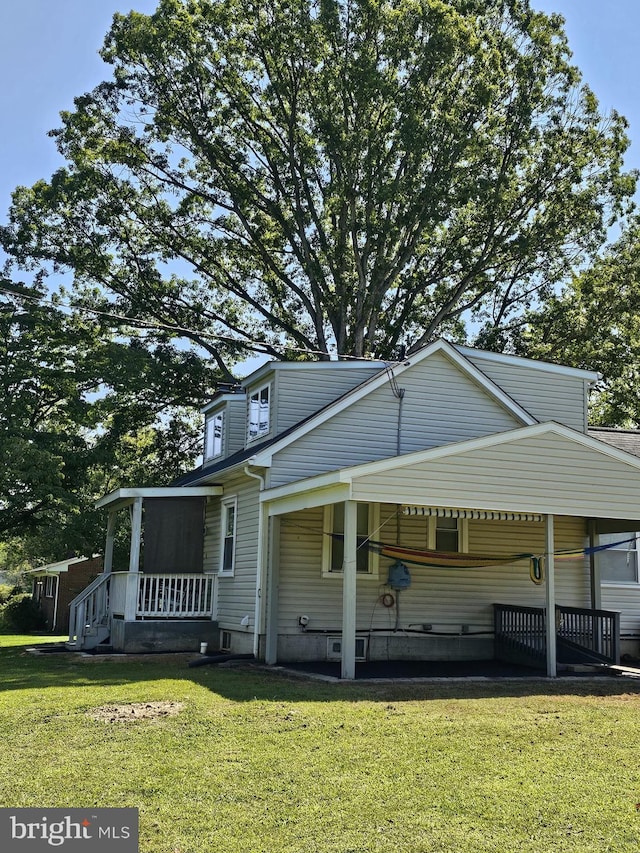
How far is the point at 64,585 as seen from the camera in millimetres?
37906

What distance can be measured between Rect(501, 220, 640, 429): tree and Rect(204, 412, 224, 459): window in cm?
1308

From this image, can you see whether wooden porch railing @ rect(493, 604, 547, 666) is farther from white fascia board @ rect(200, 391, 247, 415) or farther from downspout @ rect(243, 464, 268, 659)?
white fascia board @ rect(200, 391, 247, 415)

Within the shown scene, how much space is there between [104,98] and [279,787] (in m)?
26.1

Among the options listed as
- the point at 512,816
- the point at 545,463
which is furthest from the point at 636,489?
the point at 512,816

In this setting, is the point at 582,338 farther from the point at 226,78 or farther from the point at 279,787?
the point at 279,787

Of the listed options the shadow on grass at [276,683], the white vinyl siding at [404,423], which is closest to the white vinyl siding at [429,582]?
the white vinyl siding at [404,423]

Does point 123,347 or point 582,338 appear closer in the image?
point 123,347

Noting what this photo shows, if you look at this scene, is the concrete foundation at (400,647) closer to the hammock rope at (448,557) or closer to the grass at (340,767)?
the hammock rope at (448,557)

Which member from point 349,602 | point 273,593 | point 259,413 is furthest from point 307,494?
point 259,413

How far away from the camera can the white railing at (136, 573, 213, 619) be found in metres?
17.0

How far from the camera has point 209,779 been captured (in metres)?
6.63

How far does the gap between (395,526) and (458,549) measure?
4.65 feet

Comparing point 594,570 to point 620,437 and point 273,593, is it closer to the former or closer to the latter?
point 620,437

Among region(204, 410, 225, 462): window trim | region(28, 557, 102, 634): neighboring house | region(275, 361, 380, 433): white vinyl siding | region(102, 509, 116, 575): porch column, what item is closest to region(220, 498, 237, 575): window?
region(275, 361, 380, 433): white vinyl siding
